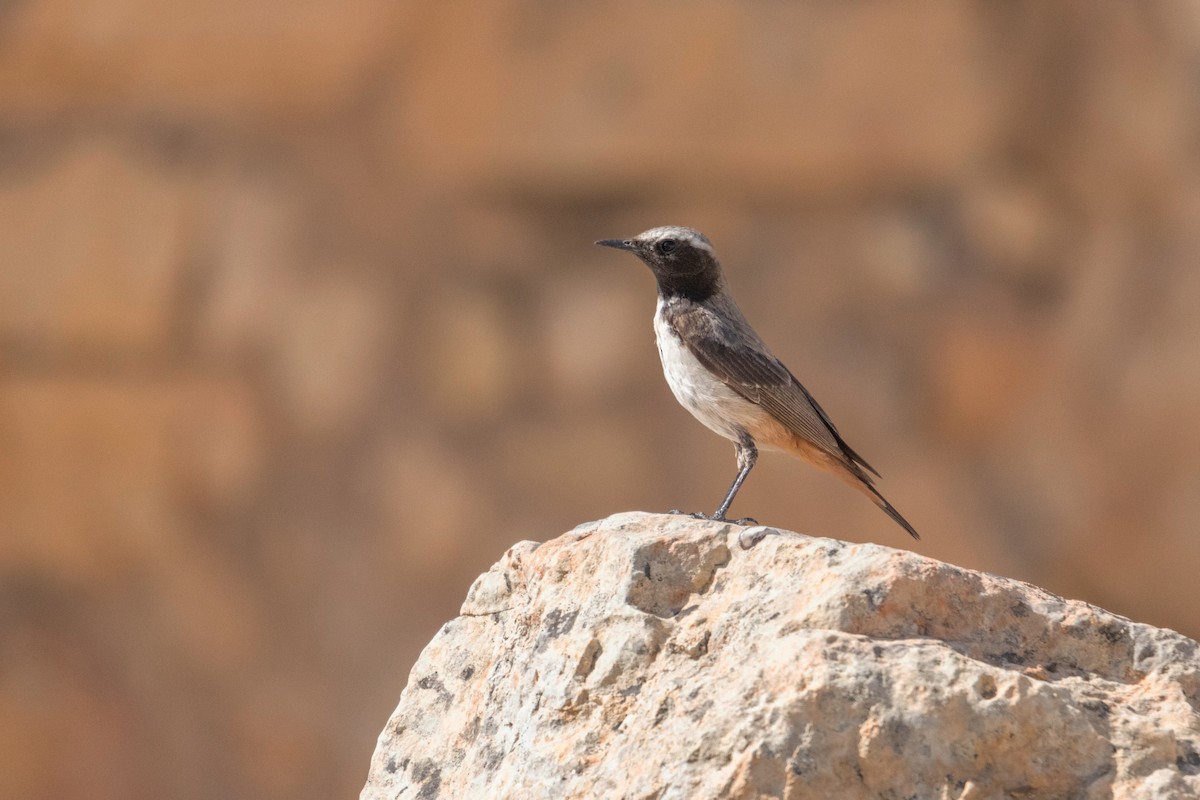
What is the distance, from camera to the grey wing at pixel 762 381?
17.2 ft

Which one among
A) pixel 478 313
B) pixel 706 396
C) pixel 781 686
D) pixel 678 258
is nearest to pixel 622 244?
pixel 678 258

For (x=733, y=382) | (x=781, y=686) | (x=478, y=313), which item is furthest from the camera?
(x=478, y=313)

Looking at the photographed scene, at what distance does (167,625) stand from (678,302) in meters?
5.98

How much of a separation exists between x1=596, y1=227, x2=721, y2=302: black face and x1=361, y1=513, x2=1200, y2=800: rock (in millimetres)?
1999

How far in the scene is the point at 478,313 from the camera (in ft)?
34.8

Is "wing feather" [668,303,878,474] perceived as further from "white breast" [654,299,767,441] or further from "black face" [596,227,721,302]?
"black face" [596,227,721,302]

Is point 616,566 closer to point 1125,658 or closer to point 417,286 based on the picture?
point 1125,658

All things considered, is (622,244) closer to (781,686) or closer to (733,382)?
(733,382)

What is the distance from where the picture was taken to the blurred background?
10109mm

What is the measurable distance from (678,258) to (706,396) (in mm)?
627

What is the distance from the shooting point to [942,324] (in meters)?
10.7

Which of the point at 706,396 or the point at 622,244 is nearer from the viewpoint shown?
the point at 706,396

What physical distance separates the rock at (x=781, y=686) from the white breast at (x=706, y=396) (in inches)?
60.5

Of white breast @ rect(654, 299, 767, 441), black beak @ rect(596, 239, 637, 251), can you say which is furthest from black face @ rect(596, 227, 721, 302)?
white breast @ rect(654, 299, 767, 441)
